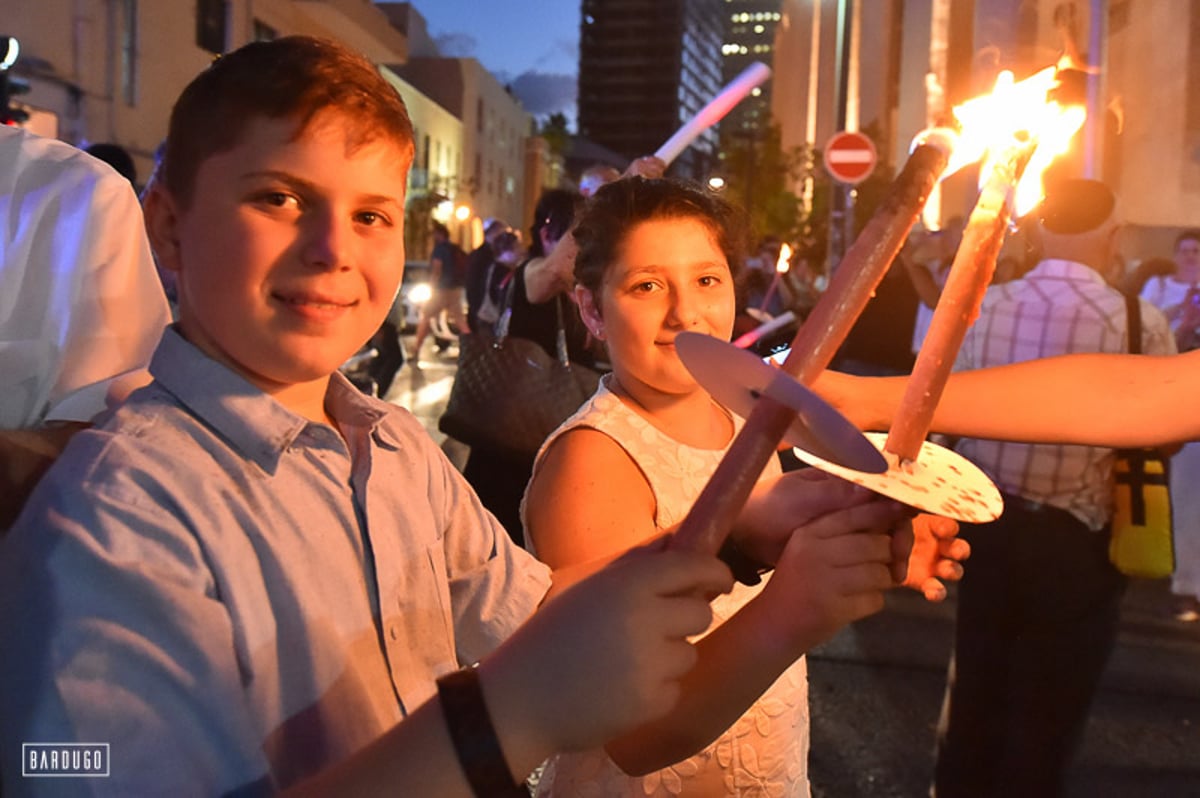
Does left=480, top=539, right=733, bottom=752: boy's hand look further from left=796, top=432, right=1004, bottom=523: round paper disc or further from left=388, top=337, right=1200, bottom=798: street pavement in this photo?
left=388, top=337, right=1200, bottom=798: street pavement

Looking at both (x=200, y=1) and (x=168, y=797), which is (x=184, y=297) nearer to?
(x=168, y=797)

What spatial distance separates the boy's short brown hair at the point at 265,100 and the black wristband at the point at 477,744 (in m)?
0.70

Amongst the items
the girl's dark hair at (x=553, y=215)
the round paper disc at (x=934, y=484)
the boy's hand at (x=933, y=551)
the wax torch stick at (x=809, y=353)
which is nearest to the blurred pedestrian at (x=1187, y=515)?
the girl's dark hair at (x=553, y=215)

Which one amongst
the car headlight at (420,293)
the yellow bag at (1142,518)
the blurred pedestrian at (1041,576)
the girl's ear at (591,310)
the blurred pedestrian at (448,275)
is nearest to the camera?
the girl's ear at (591,310)

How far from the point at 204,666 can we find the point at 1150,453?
3536 millimetres

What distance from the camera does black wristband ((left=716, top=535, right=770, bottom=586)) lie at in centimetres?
160

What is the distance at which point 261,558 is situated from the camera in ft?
3.84

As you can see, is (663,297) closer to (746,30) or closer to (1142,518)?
(1142,518)

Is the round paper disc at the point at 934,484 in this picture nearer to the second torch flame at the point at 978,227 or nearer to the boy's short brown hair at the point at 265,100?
the second torch flame at the point at 978,227

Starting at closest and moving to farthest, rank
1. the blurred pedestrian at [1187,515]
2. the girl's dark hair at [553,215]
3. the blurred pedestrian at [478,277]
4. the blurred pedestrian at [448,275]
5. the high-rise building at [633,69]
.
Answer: the girl's dark hair at [553,215] < the blurred pedestrian at [1187,515] < the blurred pedestrian at [478,277] < the blurred pedestrian at [448,275] < the high-rise building at [633,69]

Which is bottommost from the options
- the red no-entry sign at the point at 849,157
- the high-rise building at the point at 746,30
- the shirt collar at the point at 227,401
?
the shirt collar at the point at 227,401

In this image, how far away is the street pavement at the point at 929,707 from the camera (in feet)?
14.2

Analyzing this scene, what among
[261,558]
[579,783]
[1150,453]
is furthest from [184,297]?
[1150,453]

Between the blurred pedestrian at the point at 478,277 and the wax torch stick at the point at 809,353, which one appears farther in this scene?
the blurred pedestrian at the point at 478,277
